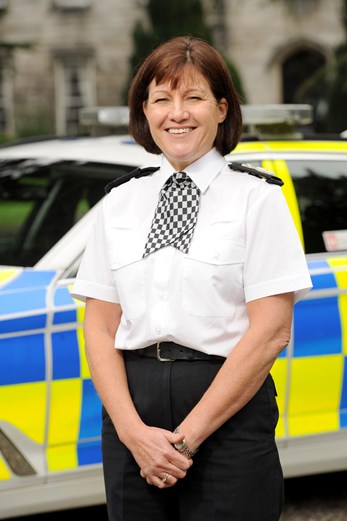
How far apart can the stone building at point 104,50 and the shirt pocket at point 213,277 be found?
78.0 ft

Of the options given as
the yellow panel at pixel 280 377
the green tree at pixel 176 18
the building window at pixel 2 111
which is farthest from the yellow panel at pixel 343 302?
the building window at pixel 2 111

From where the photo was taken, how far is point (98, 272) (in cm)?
244

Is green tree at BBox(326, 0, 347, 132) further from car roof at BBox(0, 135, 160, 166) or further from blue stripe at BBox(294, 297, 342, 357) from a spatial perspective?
blue stripe at BBox(294, 297, 342, 357)

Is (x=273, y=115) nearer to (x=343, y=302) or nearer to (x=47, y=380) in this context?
(x=343, y=302)

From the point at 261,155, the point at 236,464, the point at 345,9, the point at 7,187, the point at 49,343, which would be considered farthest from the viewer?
the point at 345,9

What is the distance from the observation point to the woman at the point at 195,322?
2.26 m

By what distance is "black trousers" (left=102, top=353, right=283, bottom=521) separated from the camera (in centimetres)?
228

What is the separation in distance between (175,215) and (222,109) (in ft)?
0.91

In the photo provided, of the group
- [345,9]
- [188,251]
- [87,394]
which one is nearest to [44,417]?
[87,394]

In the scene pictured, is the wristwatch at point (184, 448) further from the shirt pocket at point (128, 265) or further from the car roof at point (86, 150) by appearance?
the car roof at point (86, 150)

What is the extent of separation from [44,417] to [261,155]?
1282 millimetres

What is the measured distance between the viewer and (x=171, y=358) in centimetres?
231

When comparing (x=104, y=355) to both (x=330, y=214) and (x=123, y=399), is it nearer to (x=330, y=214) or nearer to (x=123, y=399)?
(x=123, y=399)

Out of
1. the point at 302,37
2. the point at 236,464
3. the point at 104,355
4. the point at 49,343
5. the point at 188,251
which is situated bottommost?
the point at 302,37
